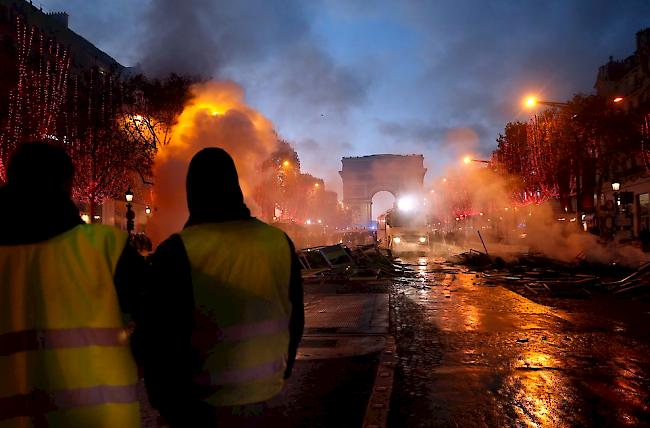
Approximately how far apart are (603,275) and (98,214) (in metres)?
32.1

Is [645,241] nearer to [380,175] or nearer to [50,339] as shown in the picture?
[50,339]

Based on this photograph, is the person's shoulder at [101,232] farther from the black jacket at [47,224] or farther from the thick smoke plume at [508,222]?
the thick smoke plume at [508,222]

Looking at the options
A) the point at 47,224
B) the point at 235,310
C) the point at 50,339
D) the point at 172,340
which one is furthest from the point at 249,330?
the point at 47,224

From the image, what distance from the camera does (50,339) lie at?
1.65m

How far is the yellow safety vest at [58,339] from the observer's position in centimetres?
163

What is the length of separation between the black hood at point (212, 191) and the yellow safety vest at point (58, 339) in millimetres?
407

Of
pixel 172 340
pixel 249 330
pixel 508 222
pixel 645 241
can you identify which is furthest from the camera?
pixel 508 222

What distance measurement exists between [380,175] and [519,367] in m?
77.7

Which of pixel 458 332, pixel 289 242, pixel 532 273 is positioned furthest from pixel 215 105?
pixel 289 242

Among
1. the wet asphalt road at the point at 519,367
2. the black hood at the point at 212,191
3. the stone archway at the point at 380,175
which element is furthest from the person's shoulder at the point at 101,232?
the stone archway at the point at 380,175

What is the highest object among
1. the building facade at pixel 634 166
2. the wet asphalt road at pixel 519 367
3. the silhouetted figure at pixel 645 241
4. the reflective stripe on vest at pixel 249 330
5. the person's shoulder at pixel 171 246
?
the building facade at pixel 634 166

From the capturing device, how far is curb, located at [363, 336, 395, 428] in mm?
4016

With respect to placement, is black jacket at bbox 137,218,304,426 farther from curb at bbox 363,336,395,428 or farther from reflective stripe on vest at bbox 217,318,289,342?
curb at bbox 363,336,395,428

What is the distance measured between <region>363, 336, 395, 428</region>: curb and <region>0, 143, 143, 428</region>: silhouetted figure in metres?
2.71
